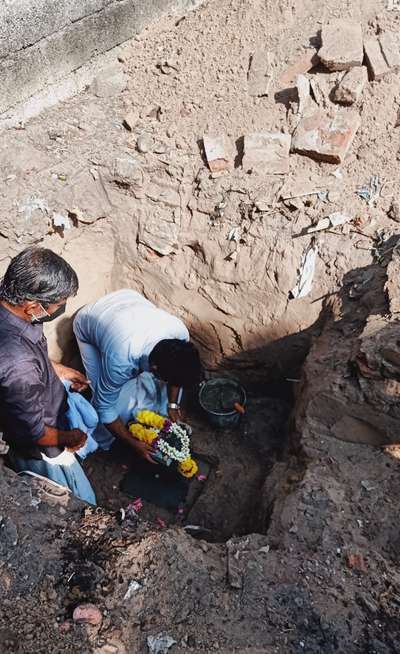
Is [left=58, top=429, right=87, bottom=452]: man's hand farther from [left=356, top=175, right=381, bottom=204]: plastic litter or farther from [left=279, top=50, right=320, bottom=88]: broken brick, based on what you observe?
[left=279, top=50, right=320, bottom=88]: broken brick

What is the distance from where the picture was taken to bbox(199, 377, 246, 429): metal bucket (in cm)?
409

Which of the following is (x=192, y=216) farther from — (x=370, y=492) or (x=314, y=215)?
(x=370, y=492)

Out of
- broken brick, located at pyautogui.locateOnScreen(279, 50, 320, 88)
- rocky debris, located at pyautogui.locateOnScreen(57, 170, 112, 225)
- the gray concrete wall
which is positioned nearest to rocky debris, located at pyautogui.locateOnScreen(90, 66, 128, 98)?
the gray concrete wall

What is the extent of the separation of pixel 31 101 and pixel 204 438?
10.7 ft

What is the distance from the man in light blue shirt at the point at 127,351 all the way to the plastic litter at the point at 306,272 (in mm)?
963

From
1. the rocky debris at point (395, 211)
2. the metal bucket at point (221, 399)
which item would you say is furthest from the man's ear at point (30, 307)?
the rocky debris at point (395, 211)

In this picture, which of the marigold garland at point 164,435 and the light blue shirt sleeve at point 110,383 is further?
the marigold garland at point 164,435

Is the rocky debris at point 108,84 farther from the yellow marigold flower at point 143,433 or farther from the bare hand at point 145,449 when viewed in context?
the bare hand at point 145,449

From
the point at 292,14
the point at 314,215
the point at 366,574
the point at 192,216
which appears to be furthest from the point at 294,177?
the point at 366,574

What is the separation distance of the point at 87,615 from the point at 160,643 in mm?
326

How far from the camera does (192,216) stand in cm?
409

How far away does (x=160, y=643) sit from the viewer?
1.99 metres

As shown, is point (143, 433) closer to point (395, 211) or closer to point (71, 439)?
point (71, 439)

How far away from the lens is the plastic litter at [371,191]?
12.0 ft
